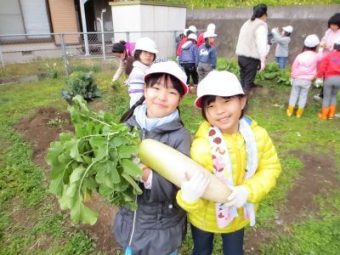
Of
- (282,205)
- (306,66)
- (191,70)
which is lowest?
(282,205)

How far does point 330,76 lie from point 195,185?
17.4 feet

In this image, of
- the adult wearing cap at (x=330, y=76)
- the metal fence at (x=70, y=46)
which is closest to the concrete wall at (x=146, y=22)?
the metal fence at (x=70, y=46)

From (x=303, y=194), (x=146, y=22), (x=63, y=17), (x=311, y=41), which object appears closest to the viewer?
(x=303, y=194)

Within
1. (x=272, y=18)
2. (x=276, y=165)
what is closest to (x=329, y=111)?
(x=276, y=165)

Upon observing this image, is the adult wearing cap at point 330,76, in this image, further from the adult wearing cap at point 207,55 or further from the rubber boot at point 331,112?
the adult wearing cap at point 207,55

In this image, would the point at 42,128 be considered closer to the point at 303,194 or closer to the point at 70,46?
the point at 303,194

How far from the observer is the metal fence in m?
11.3

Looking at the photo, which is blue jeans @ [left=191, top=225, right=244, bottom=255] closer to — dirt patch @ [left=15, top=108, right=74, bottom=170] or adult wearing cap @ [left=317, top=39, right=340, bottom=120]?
dirt patch @ [left=15, top=108, right=74, bottom=170]

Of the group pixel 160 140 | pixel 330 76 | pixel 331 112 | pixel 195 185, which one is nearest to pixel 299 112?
pixel 331 112

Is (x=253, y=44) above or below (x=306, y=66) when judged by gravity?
above

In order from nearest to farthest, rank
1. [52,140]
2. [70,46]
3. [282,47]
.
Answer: [52,140]
[282,47]
[70,46]

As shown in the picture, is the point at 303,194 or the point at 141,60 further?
the point at 141,60

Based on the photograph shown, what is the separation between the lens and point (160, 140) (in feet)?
5.57

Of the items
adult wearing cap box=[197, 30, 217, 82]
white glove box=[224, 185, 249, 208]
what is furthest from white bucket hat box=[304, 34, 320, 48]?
white glove box=[224, 185, 249, 208]
